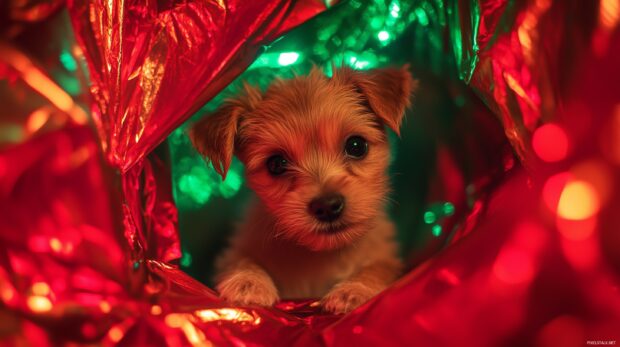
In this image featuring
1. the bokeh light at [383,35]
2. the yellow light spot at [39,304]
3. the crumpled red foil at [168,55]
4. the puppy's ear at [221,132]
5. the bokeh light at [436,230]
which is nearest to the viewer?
the yellow light spot at [39,304]

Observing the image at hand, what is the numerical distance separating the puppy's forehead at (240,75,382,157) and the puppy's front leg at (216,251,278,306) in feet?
1.94

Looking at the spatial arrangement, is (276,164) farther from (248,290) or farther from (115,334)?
(115,334)

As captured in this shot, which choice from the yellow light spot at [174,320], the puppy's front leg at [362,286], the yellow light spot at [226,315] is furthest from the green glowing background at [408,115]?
the yellow light spot at [174,320]

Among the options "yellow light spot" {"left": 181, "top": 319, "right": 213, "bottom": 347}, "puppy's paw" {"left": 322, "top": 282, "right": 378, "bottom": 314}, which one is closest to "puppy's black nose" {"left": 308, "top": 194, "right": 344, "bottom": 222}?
"puppy's paw" {"left": 322, "top": 282, "right": 378, "bottom": 314}

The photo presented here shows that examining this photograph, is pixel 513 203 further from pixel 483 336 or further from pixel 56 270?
pixel 56 270

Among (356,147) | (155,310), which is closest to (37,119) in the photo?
(155,310)

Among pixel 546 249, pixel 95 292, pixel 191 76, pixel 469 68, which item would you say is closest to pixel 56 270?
pixel 95 292

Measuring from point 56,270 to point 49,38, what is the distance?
0.76 metres

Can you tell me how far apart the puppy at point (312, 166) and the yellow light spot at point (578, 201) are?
1008mm

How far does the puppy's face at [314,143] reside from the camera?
2336 millimetres

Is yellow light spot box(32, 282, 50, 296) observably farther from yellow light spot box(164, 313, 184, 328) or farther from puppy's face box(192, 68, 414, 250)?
puppy's face box(192, 68, 414, 250)

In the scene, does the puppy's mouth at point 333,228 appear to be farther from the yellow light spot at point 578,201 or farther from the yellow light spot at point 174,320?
the yellow light spot at point 578,201

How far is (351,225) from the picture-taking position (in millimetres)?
2314

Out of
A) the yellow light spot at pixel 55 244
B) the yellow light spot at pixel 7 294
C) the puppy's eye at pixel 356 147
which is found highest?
the puppy's eye at pixel 356 147
